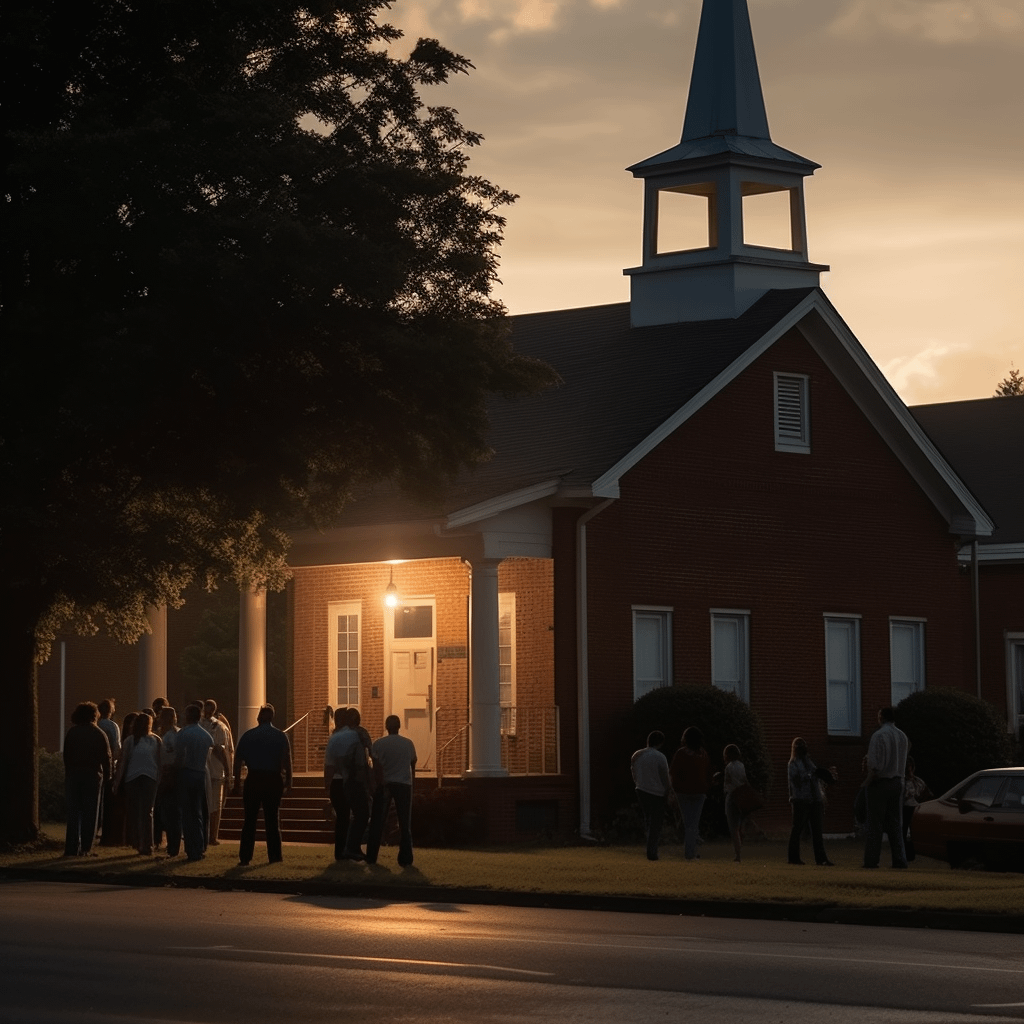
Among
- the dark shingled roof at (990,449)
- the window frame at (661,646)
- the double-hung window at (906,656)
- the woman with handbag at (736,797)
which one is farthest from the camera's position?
the dark shingled roof at (990,449)

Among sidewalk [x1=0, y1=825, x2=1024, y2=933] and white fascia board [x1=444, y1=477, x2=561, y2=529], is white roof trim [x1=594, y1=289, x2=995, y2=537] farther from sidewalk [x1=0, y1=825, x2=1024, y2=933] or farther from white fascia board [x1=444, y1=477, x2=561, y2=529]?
sidewalk [x1=0, y1=825, x2=1024, y2=933]

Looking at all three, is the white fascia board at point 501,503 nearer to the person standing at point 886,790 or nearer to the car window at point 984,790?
the person standing at point 886,790

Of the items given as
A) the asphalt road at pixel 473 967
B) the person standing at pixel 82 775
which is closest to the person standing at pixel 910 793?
the asphalt road at pixel 473 967

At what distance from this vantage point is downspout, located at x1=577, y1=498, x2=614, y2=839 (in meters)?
29.7

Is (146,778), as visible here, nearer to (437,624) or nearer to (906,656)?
(437,624)

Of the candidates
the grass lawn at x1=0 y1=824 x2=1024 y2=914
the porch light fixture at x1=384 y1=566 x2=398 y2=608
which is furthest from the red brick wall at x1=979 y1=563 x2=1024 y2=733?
the grass lawn at x1=0 y1=824 x2=1024 y2=914

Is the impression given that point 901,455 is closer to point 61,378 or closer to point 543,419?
point 543,419

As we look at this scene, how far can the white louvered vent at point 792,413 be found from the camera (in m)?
34.1

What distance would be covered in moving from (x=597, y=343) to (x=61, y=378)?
13.7 metres

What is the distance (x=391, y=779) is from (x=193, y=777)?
2515mm

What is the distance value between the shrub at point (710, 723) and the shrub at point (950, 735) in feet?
11.7

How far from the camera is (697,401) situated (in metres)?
32.2

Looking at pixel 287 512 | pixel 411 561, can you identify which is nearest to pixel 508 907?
pixel 287 512

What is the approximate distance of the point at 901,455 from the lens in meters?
36.0
